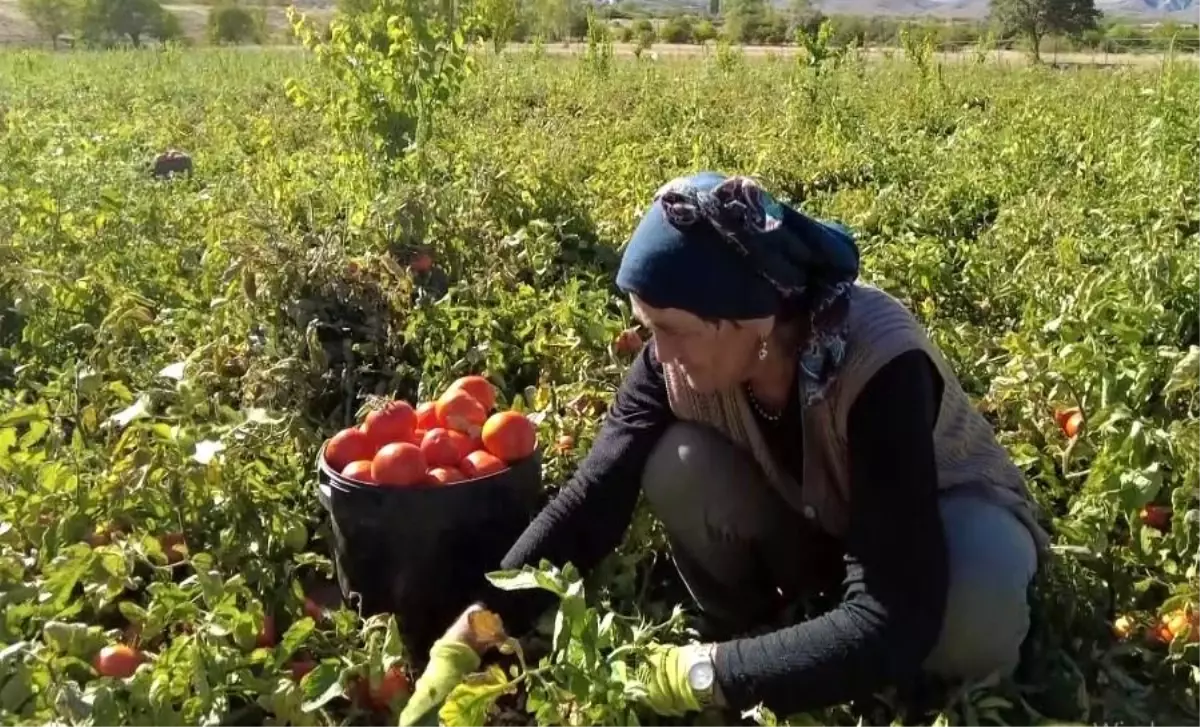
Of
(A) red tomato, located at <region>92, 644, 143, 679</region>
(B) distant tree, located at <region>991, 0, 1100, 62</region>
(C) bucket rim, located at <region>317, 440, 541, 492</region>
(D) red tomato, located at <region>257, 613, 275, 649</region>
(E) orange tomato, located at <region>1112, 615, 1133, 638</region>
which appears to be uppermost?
(B) distant tree, located at <region>991, 0, 1100, 62</region>

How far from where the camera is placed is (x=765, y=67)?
47.9 ft

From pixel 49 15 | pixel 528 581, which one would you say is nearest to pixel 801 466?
pixel 528 581

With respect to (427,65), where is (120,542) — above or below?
below

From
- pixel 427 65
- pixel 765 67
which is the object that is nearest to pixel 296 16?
pixel 427 65

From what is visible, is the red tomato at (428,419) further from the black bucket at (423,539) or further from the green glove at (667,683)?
the green glove at (667,683)

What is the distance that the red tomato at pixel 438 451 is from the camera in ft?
7.50

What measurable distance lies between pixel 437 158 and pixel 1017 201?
2.46m

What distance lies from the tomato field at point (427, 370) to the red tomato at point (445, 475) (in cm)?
26

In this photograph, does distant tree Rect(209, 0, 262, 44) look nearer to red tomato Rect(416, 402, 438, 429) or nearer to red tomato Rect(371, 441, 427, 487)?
red tomato Rect(416, 402, 438, 429)

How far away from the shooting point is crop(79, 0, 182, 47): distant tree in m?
49.2

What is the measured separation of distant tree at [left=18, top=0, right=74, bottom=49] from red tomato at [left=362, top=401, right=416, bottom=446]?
57.3 meters

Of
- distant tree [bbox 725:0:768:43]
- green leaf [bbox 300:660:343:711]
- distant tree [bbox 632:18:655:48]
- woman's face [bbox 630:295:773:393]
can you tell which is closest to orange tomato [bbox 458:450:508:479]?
green leaf [bbox 300:660:343:711]

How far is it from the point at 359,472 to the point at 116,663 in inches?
20.4

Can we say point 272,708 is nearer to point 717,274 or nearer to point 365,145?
point 717,274
